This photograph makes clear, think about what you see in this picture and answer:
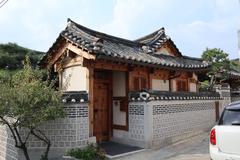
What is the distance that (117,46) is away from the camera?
12.6m

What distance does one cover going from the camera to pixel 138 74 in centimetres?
1202

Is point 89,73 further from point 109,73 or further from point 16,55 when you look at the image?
point 16,55

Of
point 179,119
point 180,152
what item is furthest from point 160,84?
point 180,152

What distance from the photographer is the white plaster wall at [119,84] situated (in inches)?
457

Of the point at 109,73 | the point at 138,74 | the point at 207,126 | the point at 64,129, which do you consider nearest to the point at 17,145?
the point at 64,129

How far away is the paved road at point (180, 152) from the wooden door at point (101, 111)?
2.35 m

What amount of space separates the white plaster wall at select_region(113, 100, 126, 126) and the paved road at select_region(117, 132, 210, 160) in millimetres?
1874

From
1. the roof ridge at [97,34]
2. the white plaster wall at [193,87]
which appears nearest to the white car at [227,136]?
the roof ridge at [97,34]

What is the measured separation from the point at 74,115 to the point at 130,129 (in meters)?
2.72

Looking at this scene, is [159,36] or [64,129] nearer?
[64,129]

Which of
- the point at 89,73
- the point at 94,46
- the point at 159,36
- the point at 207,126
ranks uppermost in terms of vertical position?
the point at 159,36

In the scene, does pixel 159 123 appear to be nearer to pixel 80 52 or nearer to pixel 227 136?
pixel 80 52

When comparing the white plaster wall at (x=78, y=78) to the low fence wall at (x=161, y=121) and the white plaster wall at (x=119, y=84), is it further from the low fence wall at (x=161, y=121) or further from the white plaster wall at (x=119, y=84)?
the low fence wall at (x=161, y=121)

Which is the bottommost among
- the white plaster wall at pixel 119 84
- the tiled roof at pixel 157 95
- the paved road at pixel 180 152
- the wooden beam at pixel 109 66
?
the paved road at pixel 180 152
